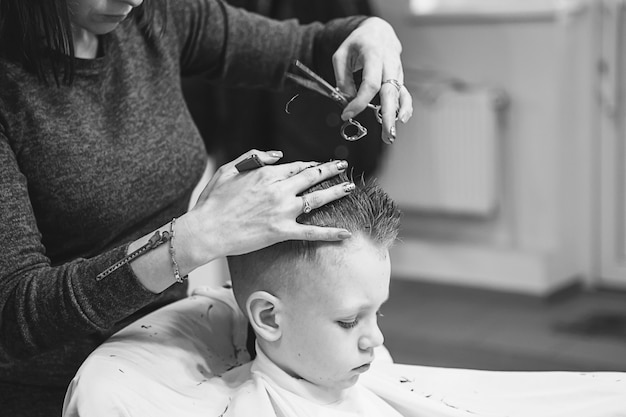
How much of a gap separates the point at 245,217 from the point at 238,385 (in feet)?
1.06

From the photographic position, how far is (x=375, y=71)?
1442 millimetres

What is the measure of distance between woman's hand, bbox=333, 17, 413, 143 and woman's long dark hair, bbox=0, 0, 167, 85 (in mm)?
414

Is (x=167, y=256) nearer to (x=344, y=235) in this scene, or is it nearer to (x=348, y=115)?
(x=344, y=235)

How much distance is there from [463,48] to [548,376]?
2823mm

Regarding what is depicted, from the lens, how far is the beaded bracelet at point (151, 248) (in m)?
1.18

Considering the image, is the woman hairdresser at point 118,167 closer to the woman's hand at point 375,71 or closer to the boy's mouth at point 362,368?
the woman's hand at point 375,71

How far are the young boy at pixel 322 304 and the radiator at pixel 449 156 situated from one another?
2.80 metres

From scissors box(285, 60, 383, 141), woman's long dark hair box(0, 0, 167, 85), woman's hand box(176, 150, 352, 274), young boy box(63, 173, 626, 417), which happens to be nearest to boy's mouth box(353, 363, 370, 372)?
young boy box(63, 173, 626, 417)

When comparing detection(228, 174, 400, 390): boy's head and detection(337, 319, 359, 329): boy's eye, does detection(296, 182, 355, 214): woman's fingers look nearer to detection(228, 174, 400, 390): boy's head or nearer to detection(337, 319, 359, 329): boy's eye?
detection(228, 174, 400, 390): boy's head

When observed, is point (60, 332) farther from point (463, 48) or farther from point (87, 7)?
point (463, 48)

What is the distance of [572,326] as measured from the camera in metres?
3.63

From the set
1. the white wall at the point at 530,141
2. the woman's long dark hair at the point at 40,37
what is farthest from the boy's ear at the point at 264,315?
the white wall at the point at 530,141

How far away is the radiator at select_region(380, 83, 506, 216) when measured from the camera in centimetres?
407

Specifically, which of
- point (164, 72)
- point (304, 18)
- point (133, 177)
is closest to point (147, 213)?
point (133, 177)
